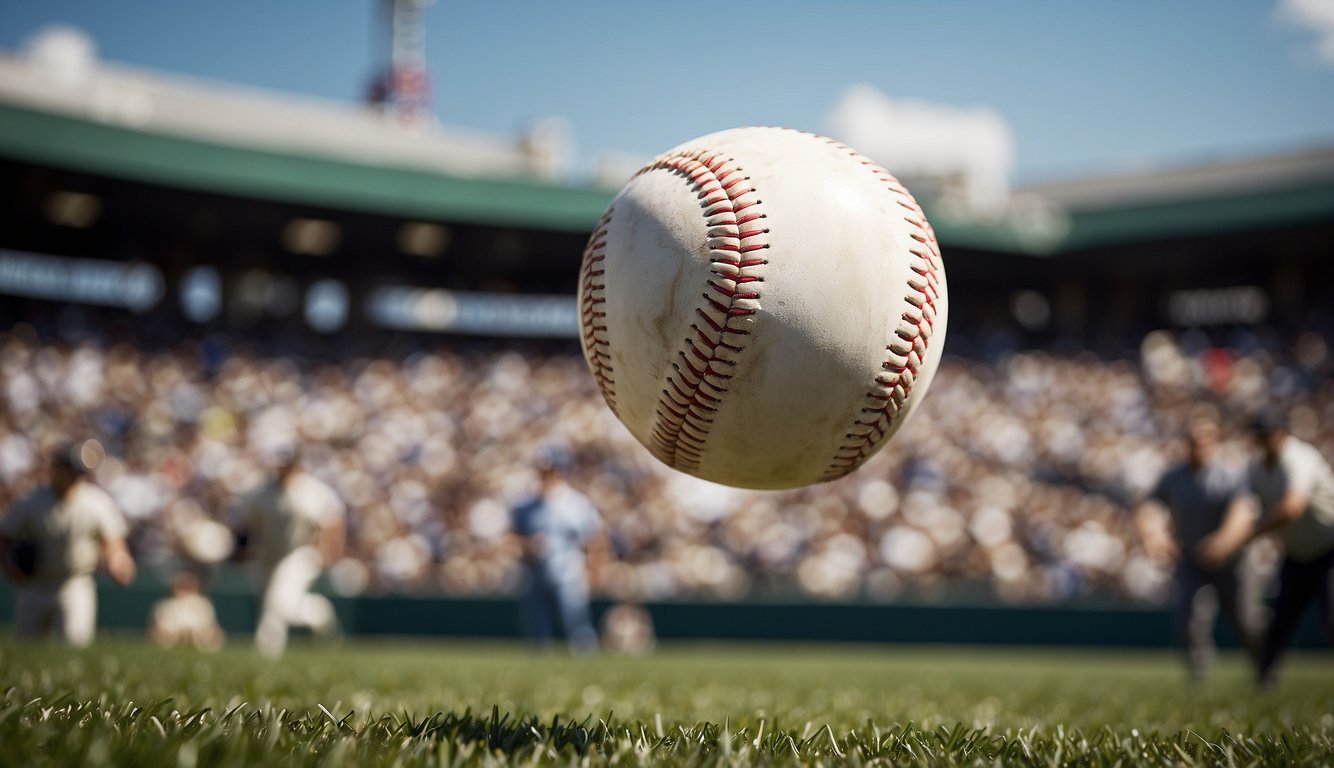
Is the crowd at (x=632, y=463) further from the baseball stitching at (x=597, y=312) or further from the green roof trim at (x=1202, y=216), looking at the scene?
the baseball stitching at (x=597, y=312)

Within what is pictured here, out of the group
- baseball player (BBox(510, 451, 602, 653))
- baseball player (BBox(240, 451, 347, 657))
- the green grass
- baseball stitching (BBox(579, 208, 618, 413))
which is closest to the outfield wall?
baseball player (BBox(510, 451, 602, 653))

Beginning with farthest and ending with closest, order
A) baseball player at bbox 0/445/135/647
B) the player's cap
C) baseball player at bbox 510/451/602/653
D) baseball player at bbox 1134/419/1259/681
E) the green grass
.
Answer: baseball player at bbox 510/451/602/653 → baseball player at bbox 0/445/135/647 → baseball player at bbox 1134/419/1259/681 → the player's cap → the green grass

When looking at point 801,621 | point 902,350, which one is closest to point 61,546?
point 902,350

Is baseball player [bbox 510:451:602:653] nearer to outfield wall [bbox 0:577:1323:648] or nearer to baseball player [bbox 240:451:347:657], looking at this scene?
baseball player [bbox 240:451:347:657]

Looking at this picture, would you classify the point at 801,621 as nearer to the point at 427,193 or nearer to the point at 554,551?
the point at 554,551

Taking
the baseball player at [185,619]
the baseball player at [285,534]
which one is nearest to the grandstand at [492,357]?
the baseball player at [185,619]

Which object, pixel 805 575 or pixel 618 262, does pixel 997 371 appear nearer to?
pixel 805 575
